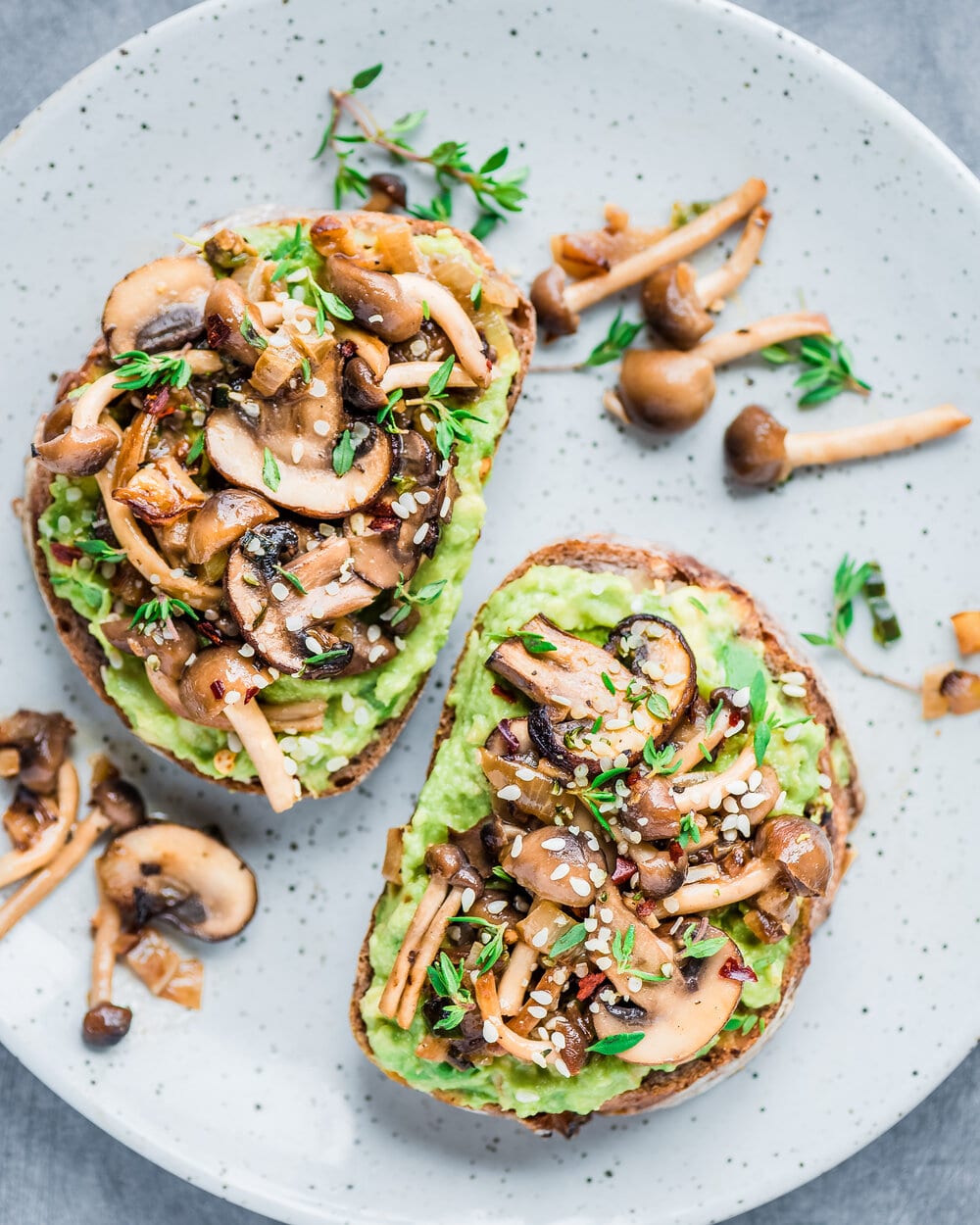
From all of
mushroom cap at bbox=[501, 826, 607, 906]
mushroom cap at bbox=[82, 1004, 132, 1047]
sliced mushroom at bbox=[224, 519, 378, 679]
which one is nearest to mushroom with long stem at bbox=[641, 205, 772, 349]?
sliced mushroom at bbox=[224, 519, 378, 679]

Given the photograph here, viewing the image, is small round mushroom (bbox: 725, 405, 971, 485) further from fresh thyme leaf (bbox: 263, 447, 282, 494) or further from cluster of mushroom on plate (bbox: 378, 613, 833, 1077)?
fresh thyme leaf (bbox: 263, 447, 282, 494)

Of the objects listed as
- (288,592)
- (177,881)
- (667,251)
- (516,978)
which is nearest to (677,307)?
(667,251)

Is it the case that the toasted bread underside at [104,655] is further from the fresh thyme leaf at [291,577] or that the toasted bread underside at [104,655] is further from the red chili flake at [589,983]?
the red chili flake at [589,983]

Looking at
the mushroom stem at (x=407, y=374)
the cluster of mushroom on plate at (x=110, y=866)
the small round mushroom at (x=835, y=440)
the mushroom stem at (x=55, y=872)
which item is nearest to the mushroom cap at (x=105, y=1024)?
the cluster of mushroom on plate at (x=110, y=866)

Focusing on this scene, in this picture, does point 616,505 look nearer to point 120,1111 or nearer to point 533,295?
point 533,295

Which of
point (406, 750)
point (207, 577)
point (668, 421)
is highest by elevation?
point (207, 577)

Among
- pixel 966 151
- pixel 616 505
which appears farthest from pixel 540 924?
pixel 966 151
